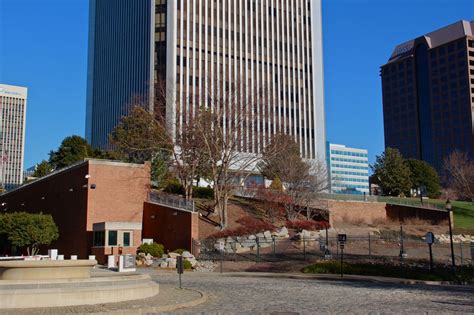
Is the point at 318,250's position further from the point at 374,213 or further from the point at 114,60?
the point at 114,60

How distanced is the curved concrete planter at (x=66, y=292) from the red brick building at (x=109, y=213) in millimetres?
24334

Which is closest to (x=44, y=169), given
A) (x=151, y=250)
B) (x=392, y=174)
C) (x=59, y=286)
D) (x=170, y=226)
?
(x=170, y=226)

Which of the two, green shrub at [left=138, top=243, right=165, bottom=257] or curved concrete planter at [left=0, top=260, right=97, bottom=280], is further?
green shrub at [left=138, top=243, right=165, bottom=257]

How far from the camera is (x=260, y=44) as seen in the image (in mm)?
115188

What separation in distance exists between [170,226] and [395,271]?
68.8 ft

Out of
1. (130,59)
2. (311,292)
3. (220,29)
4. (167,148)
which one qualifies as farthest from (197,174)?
(130,59)

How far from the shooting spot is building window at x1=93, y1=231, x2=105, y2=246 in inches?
1734

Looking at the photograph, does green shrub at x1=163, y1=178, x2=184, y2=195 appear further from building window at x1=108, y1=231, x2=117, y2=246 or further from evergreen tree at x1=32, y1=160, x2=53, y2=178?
building window at x1=108, y1=231, x2=117, y2=246

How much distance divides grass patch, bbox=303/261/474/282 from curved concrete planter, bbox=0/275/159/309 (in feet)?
58.7

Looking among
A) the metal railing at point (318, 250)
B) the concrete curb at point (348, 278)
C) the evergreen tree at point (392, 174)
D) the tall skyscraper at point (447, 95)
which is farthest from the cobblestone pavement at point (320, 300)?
the tall skyscraper at point (447, 95)

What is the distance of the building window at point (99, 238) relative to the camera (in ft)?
144

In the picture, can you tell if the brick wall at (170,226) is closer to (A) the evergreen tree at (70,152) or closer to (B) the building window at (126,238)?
(B) the building window at (126,238)

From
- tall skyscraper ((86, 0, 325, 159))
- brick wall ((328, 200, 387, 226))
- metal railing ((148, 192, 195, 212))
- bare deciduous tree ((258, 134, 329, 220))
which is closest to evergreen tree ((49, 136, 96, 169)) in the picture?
tall skyscraper ((86, 0, 325, 159))

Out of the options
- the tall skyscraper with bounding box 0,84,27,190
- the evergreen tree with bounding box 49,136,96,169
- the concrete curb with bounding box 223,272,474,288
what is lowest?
the concrete curb with bounding box 223,272,474,288
